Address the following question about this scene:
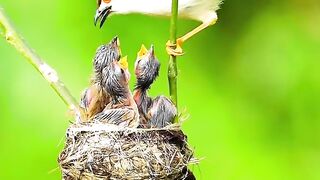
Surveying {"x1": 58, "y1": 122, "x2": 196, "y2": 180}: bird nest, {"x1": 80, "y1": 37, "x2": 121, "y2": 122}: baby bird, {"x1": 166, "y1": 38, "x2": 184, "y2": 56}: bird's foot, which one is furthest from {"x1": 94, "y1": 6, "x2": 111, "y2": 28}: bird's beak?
{"x1": 58, "y1": 122, "x2": 196, "y2": 180}: bird nest

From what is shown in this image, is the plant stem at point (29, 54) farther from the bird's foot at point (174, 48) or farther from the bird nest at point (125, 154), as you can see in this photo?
the bird's foot at point (174, 48)

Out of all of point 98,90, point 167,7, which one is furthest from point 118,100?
point 167,7

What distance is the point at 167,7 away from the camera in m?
2.64

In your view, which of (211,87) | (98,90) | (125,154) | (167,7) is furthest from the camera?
(211,87)

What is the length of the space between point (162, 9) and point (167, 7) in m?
0.01

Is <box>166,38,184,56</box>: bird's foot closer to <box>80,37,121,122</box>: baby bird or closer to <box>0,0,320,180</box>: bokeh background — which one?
<box>80,37,121,122</box>: baby bird

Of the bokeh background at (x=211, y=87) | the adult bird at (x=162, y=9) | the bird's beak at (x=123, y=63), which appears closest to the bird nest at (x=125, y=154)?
the bird's beak at (x=123, y=63)

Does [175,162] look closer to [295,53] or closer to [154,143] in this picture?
[154,143]

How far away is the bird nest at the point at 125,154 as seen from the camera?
1999 millimetres

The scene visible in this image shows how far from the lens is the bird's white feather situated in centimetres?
266

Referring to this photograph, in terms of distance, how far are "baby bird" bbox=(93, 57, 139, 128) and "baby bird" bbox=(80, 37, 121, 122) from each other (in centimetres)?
3

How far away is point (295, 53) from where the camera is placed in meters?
2.88

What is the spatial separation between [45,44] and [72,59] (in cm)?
10

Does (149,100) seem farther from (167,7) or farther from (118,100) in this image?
(167,7)
